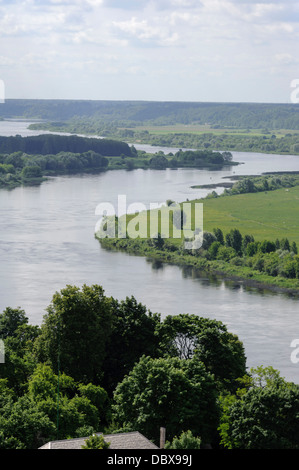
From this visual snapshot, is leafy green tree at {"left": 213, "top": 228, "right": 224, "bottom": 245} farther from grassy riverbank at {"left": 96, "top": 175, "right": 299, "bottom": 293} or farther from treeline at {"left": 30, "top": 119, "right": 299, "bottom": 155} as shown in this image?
treeline at {"left": 30, "top": 119, "right": 299, "bottom": 155}

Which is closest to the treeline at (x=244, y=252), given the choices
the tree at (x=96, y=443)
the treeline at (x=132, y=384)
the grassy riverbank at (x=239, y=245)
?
the grassy riverbank at (x=239, y=245)

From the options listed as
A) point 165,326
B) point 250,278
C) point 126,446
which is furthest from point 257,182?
point 126,446

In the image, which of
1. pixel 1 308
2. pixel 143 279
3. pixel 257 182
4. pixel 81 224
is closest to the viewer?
pixel 1 308

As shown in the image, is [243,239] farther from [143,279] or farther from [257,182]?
[257,182]

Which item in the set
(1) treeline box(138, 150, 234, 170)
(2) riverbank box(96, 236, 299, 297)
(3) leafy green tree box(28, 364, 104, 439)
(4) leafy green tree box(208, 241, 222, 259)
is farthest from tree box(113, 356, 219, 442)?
(1) treeline box(138, 150, 234, 170)

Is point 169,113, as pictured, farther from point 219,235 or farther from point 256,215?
point 219,235

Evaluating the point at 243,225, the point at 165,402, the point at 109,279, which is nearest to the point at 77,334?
the point at 165,402

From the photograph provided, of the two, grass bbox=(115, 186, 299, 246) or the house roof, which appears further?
grass bbox=(115, 186, 299, 246)
